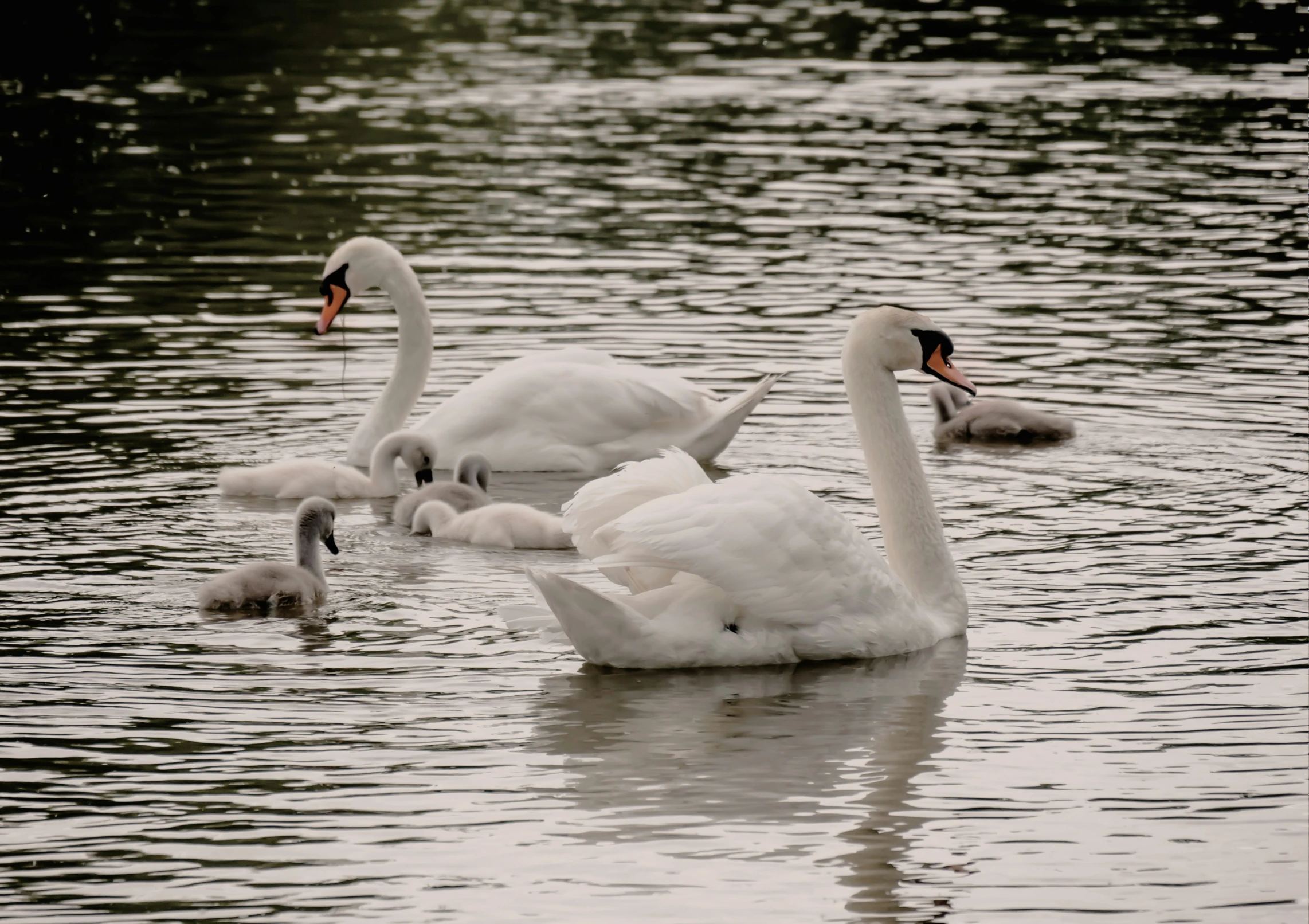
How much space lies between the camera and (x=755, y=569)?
9.32m

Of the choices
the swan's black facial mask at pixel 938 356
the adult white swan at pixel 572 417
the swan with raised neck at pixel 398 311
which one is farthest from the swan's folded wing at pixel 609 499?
the swan with raised neck at pixel 398 311

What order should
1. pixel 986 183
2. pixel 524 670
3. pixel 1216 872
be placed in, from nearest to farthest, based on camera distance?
pixel 1216 872 < pixel 524 670 < pixel 986 183

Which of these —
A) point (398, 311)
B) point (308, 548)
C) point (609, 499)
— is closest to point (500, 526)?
point (308, 548)

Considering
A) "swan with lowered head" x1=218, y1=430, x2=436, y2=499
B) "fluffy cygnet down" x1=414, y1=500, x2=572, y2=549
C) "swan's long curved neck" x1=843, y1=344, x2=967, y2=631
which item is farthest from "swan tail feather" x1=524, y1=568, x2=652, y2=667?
"swan with lowered head" x1=218, y1=430, x2=436, y2=499

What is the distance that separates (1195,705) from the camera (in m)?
9.23

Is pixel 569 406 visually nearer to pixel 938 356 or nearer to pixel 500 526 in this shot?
pixel 500 526

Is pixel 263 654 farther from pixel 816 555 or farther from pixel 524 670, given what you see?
pixel 816 555

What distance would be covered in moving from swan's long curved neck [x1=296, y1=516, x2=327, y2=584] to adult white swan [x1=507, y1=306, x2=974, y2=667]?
141cm

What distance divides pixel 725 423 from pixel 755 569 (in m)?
4.67

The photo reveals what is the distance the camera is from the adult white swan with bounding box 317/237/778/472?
1402cm

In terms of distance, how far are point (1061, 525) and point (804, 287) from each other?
762 centimetres

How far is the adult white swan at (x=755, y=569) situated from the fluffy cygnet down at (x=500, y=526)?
171 cm

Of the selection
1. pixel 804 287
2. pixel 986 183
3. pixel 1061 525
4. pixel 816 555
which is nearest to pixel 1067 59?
pixel 986 183

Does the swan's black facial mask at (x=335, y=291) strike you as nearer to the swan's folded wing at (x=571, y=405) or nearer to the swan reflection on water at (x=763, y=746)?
the swan's folded wing at (x=571, y=405)
